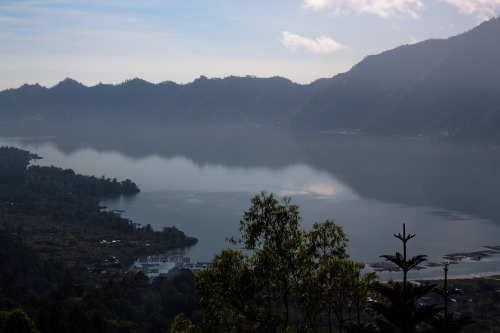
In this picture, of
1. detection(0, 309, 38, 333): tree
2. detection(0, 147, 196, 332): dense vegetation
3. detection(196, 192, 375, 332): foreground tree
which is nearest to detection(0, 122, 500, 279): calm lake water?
detection(0, 147, 196, 332): dense vegetation

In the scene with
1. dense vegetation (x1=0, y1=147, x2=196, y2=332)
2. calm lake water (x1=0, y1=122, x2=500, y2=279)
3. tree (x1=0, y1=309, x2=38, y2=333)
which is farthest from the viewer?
calm lake water (x1=0, y1=122, x2=500, y2=279)

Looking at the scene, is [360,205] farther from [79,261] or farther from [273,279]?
Result: [273,279]

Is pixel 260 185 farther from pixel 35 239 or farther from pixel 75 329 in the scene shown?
pixel 75 329

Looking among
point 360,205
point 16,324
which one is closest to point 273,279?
point 16,324

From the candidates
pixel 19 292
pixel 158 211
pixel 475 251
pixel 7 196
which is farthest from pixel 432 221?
pixel 7 196

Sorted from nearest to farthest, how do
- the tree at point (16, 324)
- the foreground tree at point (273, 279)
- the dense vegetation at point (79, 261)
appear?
the foreground tree at point (273, 279) < the tree at point (16, 324) < the dense vegetation at point (79, 261)

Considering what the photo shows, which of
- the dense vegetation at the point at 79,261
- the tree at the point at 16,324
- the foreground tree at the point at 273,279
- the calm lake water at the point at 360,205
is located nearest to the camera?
Result: the foreground tree at the point at 273,279

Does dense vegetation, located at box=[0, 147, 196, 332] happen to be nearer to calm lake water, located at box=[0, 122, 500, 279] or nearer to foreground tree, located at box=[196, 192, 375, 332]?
calm lake water, located at box=[0, 122, 500, 279]

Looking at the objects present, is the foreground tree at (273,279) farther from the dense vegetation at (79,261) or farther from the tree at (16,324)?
the dense vegetation at (79,261)

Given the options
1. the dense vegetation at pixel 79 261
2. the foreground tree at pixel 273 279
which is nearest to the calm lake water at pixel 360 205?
the dense vegetation at pixel 79 261

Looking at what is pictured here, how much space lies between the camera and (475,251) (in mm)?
93875

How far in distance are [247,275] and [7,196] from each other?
127 meters

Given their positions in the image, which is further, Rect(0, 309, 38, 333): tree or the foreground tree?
Rect(0, 309, 38, 333): tree

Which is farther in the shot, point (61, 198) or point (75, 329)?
point (61, 198)
